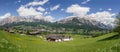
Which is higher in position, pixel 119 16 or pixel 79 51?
pixel 119 16

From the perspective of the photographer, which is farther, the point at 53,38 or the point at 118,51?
the point at 53,38

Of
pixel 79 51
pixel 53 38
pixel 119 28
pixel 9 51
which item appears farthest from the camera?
pixel 53 38

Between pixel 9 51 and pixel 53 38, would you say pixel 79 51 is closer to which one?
pixel 9 51

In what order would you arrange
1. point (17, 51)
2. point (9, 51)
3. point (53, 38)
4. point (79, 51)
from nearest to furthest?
point (9, 51), point (17, 51), point (79, 51), point (53, 38)

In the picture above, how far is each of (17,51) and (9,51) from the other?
11.7 feet

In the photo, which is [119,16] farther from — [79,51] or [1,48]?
[1,48]

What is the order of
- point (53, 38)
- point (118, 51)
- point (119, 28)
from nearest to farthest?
point (118, 51)
point (119, 28)
point (53, 38)

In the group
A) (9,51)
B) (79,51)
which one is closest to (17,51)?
(9,51)

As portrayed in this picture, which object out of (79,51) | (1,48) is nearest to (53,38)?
(79,51)

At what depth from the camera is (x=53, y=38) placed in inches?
7864

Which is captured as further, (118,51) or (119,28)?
(119,28)

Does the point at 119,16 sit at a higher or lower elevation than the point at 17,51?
higher

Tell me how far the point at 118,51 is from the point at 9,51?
15276mm

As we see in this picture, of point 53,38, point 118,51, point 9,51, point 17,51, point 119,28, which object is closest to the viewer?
point 118,51
